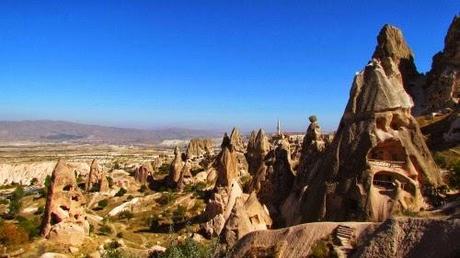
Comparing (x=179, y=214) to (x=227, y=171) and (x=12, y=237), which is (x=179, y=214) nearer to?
(x=227, y=171)

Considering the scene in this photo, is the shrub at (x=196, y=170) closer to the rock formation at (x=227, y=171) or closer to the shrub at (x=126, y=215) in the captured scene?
the shrub at (x=126, y=215)

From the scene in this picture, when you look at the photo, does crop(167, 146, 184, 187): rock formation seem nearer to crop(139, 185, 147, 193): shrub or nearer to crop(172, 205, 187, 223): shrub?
crop(139, 185, 147, 193): shrub

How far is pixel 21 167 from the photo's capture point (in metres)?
144

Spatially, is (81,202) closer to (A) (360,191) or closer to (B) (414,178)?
(A) (360,191)

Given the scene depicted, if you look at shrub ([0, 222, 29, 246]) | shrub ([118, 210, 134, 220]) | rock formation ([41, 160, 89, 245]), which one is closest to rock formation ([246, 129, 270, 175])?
shrub ([118, 210, 134, 220])

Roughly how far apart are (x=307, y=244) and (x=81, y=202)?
19632 mm

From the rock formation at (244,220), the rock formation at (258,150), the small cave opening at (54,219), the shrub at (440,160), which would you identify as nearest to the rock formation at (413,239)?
the rock formation at (244,220)

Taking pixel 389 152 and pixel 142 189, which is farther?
pixel 142 189

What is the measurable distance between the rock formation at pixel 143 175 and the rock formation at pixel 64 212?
36007 mm

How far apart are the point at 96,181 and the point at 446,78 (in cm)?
4513

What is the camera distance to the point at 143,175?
6925 centimetres

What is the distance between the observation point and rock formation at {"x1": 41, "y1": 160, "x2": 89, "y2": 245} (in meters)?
29.9

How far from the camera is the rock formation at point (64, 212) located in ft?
98.2

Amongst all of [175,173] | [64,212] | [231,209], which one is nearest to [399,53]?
[175,173]
